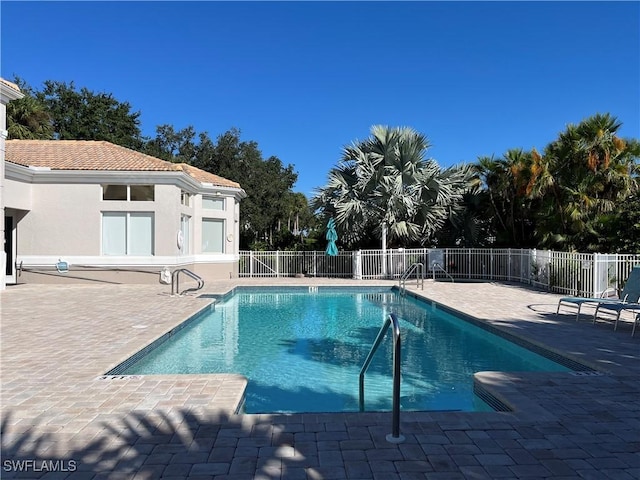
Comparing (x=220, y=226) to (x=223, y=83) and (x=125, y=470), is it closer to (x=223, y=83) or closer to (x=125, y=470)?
(x=223, y=83)

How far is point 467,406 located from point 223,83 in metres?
19.3

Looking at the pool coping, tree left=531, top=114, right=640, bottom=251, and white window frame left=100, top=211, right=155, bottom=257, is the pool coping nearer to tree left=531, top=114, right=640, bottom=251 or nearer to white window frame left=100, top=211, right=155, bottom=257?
white window frame left=100, top=211, right=155, bottom=257

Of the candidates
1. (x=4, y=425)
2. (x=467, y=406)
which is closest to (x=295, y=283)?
(x=467, y=406)

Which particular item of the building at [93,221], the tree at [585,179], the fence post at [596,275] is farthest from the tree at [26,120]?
the fence post at [596,275]

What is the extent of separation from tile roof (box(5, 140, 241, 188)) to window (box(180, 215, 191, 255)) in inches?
71.6

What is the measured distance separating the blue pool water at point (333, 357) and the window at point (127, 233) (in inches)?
228

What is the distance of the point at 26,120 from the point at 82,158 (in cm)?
1187

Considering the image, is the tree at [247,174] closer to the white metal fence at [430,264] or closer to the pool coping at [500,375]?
the white metal fence at [430,264]

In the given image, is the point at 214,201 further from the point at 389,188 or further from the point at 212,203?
the point at 389,188

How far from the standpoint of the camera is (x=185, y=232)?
18.1 metres

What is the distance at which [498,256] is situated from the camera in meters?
18.7

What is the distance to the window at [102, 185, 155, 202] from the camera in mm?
16109

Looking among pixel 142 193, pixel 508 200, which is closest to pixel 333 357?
pixel 142 193

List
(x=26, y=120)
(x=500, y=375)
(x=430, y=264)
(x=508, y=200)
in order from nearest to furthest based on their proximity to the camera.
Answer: (x=500, y=375)
(x=508, y=200)
(x=430, y=264)
(x=26, y=120)
